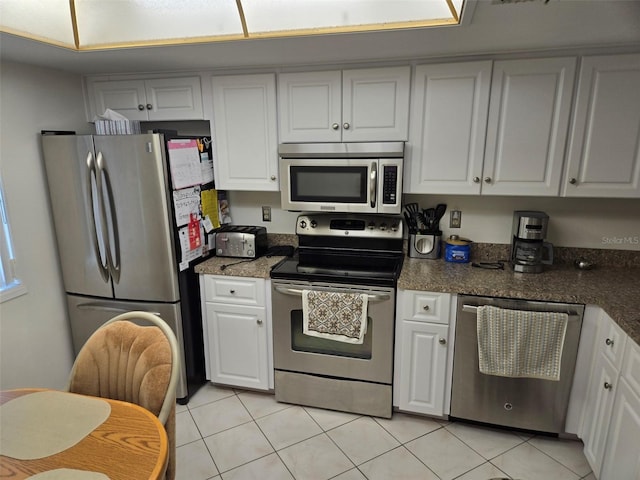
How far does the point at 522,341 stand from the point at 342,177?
50.3 inches

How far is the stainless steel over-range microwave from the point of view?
224 centimetres

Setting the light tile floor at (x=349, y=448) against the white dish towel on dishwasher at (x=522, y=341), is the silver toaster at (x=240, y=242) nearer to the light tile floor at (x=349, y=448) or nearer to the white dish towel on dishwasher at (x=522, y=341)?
the light tile floor at (x=349, y=448)

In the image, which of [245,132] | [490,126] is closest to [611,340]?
[490,126]

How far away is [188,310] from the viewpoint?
97.0 inches

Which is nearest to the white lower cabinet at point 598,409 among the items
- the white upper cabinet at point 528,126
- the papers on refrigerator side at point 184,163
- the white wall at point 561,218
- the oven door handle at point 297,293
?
the white wall at point 561,218

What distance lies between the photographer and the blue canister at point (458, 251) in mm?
2412

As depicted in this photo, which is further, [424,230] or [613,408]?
[424,230]

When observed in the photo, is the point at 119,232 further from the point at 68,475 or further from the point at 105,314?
Result: the point at 68,475

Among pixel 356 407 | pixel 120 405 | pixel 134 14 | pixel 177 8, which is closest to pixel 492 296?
pixel 356 407

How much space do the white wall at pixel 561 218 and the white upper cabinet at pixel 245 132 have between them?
3.06 feet

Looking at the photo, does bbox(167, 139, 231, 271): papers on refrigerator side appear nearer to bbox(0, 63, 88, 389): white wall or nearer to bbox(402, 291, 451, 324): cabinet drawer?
bbox(0, 63, 88, 389): white wall

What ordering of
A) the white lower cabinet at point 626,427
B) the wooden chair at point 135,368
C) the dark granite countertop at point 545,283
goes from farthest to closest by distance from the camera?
the dark granite countertop at point 545,283 → the white lower cabinet at point 626,427 → the wooden chair at point 135,368

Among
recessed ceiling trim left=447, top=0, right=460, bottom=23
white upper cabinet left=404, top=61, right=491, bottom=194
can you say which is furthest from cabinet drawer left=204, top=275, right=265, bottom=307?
recessed ceiling trim left=447, top=0, right=460, bottom=23

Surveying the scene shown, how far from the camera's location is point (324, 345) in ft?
7.64
